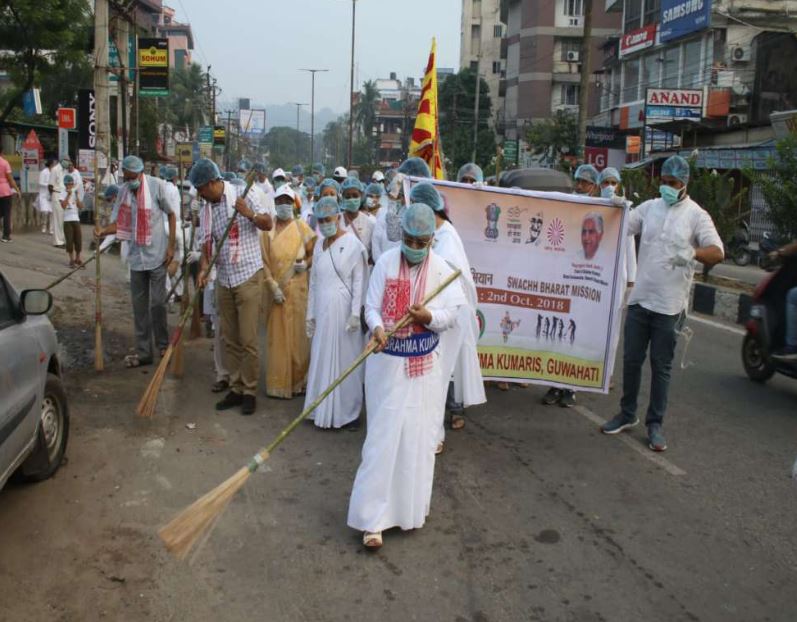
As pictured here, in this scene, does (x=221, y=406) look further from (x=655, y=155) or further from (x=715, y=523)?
(x=655, y=155)

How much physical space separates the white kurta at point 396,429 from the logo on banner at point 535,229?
7.96ft

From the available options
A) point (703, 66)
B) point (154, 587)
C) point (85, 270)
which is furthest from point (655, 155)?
point (154, 587)

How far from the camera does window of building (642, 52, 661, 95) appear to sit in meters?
37.8

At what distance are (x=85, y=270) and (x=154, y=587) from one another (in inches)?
455

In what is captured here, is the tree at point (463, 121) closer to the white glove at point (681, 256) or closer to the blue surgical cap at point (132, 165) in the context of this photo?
the blue surgical cap at point (132, 165)

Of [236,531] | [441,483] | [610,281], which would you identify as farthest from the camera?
[610,281]

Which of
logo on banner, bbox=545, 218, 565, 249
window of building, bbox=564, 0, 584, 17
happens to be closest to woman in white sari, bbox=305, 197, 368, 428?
logo on banner, bbox=545, 218, 565, 249

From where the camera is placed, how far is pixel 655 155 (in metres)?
29.7

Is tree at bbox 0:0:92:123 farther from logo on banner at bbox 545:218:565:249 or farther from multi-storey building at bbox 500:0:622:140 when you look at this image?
multi-storey building at bbox 500:0:622:140

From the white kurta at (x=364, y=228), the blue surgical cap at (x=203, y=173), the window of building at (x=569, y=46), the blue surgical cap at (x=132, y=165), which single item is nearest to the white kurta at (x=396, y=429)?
the blue surgical cap at (x=203, y=173)

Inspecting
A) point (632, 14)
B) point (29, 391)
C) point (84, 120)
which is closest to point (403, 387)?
point (29, 391)

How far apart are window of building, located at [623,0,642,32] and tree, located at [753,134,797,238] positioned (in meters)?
31.3

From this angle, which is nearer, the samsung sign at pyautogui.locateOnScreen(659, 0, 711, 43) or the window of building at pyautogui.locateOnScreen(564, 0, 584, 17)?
the samsung sign at pyautogui.locateOnScreen(659, 0, 711, 43)

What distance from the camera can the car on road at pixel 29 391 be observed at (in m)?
4.00
